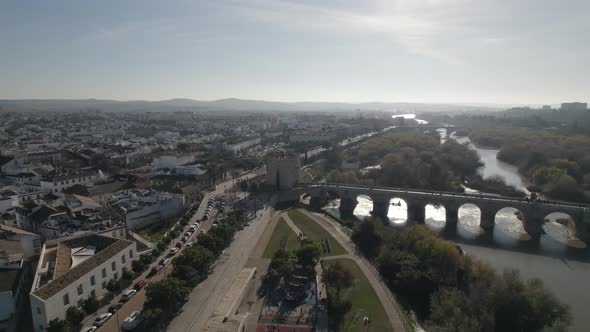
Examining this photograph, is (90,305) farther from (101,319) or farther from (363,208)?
(363,208)

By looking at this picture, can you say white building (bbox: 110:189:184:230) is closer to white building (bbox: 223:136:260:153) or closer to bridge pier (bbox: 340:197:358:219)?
bridge pier (bbox: 340:197:358:219)

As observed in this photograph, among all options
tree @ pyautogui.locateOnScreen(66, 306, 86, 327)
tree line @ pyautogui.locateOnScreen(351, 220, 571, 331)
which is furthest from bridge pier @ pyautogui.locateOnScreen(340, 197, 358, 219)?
tree @ pyautogui.locateOnScreen(66, 306, 86, 327)

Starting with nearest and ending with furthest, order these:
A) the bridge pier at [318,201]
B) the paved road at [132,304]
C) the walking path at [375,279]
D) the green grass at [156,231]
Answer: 1. the paved road at [132,304]
2. the walking path at [375,279]
3. the green grass at [156,231]
4. the bridge pier at [318,201]

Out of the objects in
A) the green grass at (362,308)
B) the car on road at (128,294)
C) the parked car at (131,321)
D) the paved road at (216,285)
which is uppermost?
the parked car at (131,321)

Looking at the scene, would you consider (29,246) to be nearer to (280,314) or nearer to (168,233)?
(168,233)

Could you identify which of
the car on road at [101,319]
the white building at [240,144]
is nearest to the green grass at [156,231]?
the car on road at [101,319]

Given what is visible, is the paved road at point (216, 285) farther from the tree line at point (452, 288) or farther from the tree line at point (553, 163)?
the tree line at point (553, 163)
